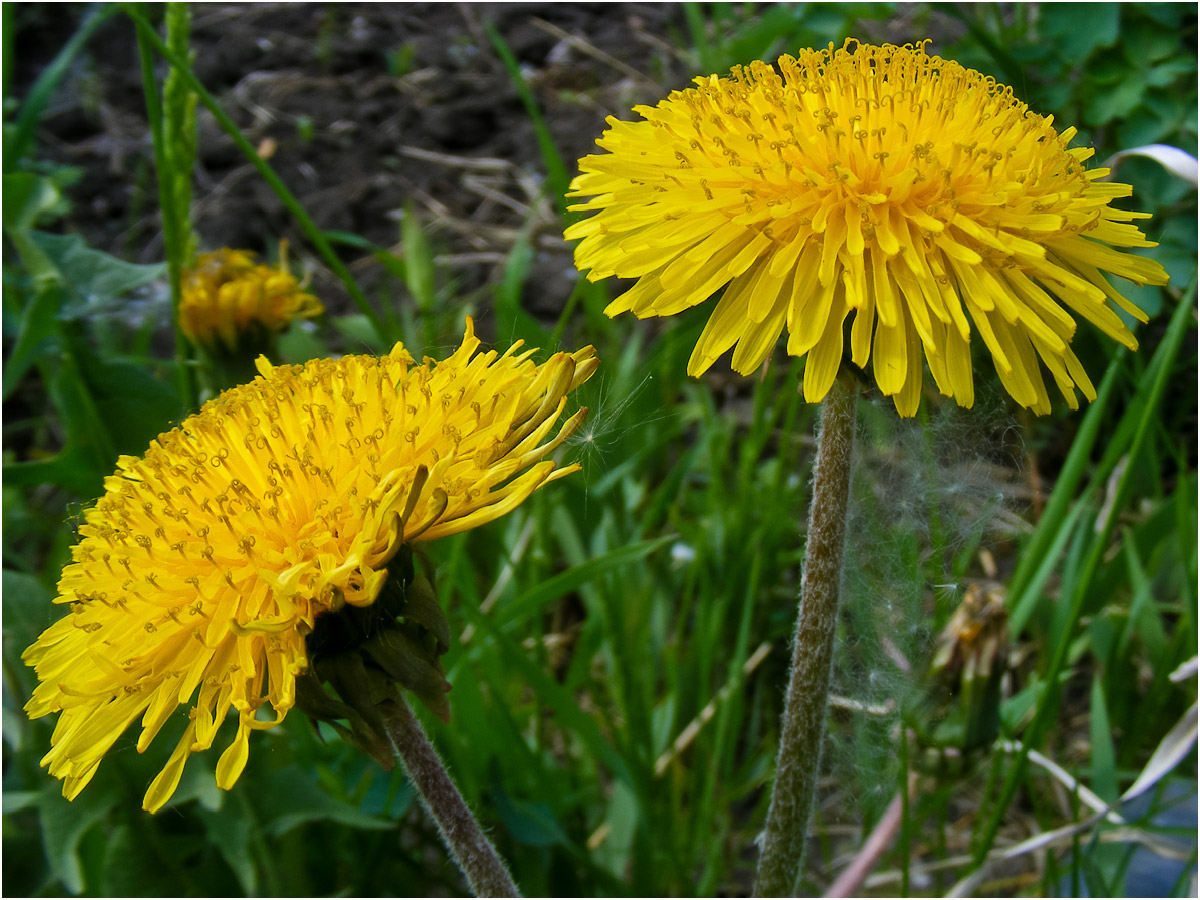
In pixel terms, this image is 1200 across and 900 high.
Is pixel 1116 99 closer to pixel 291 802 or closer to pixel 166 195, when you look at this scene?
pixel 166 195

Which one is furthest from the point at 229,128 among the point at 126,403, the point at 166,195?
the point at 126,403

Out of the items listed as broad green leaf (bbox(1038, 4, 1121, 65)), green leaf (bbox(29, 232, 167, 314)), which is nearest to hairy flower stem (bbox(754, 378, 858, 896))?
green leaf (bbox(29, 232, 167, 314))

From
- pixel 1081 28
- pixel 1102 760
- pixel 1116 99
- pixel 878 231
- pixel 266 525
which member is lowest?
pixel 1102 760

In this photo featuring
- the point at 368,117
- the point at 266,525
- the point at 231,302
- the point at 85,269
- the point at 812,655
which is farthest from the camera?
the point at 368,117

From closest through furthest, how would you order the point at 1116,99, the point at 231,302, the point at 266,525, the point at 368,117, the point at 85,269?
the point at 266,525 → the point at 231,302 → the point at 85,269 → the point at 1116,99 → the point at 368,117

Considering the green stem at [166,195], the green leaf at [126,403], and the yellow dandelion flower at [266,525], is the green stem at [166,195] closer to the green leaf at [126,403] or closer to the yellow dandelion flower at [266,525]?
the green leaf at [126,403]

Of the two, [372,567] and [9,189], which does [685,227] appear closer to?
[372,567]

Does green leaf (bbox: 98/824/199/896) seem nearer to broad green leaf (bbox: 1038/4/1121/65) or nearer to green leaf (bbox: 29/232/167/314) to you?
green leaf (bbox: 29/232/167/314)

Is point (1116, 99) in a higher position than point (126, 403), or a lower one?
higher
